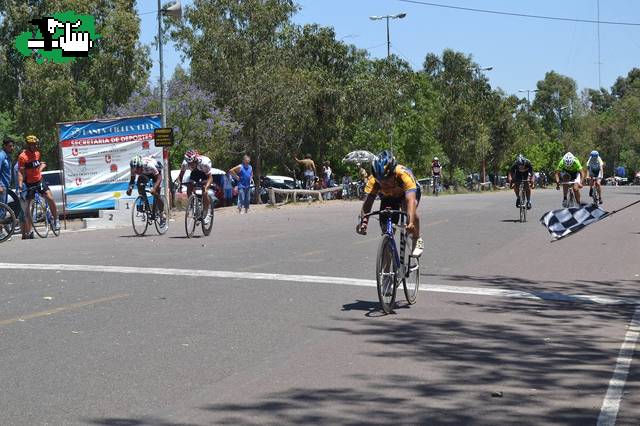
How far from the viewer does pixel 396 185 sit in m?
9.71

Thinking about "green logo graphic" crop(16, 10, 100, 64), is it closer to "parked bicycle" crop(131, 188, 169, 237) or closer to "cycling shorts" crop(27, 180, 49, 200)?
"cycling shorts" crop(27, 180, 49, 200)

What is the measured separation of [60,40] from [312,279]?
133 ft

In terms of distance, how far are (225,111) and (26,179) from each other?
25.0 metres

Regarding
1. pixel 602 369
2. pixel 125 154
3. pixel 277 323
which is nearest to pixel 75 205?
pixel 125 154

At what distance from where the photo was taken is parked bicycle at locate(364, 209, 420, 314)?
919 centimetres

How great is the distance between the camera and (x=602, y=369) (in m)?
7.05

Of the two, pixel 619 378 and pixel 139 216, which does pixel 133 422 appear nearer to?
pixel 619 378

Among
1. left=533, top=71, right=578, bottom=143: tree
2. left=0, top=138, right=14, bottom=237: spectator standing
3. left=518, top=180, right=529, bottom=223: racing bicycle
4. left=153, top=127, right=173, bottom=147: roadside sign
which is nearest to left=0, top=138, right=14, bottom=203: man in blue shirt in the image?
left=0, top=138, right=14, bottom=237: spectator standing

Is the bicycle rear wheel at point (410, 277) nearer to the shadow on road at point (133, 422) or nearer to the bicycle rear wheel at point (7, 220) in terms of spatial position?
the shadow on road at point (133, 422)

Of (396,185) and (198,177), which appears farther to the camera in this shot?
(198,177)

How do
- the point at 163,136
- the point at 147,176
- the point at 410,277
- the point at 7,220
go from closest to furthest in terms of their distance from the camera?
the point at 410,277 < the point at 7,220 < the point at 147,176 < the point at 163,136

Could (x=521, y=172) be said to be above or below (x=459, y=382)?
above

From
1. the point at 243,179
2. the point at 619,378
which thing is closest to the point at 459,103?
the point at 243,179

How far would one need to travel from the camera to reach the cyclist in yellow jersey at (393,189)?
372 inches
